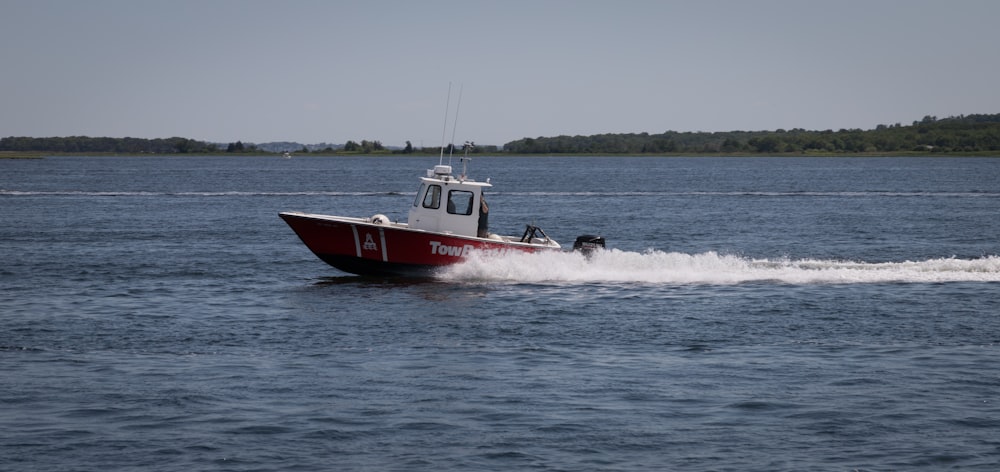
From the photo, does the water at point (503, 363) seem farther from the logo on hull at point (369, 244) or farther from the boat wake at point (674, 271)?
the logo on hull at point (369, 244)

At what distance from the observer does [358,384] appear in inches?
645

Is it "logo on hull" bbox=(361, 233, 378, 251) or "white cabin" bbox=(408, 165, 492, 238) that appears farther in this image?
"white cabin" bbox=(408, 165, 492, 238)

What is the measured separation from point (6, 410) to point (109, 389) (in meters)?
1.47

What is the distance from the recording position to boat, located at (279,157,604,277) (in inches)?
1070

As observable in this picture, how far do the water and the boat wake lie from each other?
59 mm

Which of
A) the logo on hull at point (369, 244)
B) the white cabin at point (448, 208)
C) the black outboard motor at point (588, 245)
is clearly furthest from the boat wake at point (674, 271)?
the logo on hull at point (369, 244)

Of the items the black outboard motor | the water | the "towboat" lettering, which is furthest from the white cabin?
the black outboard motor

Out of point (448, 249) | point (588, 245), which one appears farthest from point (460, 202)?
point (588, 245)

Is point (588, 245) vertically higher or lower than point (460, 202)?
lower

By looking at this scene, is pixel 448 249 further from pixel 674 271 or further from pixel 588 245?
pixel 674 271

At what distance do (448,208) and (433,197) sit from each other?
0.47m

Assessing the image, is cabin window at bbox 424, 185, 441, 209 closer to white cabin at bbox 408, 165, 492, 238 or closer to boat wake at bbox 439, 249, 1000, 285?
white cabin at bbox 408, 165, 492, 238

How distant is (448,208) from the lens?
1083 inches

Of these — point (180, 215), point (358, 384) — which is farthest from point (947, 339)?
point (180, 215)
